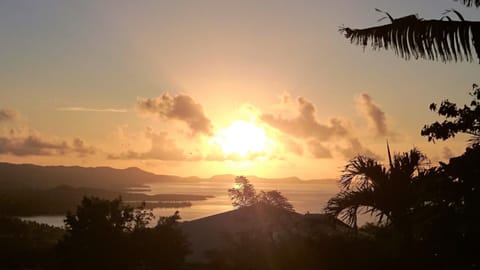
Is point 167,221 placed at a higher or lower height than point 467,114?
lower

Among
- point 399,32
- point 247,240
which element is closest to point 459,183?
point 399,32

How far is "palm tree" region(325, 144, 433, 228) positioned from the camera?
9.07 metres

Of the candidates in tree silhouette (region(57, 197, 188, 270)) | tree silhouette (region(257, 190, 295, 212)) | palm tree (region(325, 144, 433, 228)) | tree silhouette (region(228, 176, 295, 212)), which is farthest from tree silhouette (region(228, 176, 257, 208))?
palm tree (region(325, 144, 433, 228))

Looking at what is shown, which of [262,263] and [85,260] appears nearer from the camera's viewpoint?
[262,263]

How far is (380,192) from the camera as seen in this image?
951 cm

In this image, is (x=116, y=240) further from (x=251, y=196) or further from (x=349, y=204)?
(x=349, y=204)

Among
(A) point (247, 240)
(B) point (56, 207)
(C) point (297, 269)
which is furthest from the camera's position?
(B) point (56, 207)

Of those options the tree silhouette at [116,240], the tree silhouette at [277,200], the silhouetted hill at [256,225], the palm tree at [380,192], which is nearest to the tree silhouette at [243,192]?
the silhouetted hill at [256,225]

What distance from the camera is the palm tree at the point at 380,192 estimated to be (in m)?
9.07

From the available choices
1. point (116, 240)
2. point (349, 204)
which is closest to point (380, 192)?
point (349, 204)

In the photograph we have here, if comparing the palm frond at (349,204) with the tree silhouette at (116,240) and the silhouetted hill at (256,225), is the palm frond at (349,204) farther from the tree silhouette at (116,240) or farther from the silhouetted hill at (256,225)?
the tree silhouette at (116,240)

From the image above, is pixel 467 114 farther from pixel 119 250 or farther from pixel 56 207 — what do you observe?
pixel 56 207

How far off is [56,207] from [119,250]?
147 metres

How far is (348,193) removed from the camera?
9.15 m
